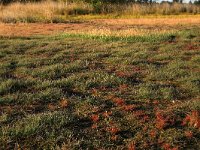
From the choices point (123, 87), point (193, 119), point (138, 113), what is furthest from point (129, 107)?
point (123, 87)

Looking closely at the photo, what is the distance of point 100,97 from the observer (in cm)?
809

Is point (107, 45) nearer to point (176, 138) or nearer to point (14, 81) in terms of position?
point (14, 81)

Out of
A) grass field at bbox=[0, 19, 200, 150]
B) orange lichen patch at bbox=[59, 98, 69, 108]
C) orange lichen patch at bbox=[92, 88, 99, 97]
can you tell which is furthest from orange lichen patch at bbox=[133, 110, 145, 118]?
orange lichen patch at bbox=[59, 98, 69, 108]

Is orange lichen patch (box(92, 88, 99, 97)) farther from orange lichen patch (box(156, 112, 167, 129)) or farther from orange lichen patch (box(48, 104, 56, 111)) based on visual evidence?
orange lichen patch (box(156, 112, 167, 129))

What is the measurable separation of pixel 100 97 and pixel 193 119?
2.16 m

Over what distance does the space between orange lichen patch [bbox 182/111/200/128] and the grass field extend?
0.02m

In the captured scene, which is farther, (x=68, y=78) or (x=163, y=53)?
(x=163, y=53)

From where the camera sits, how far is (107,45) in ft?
47.8

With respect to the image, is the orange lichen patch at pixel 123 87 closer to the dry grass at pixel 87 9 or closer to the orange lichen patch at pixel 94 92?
the orange lichen patch at pixel 94 92

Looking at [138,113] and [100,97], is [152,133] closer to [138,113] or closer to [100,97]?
[138,113]

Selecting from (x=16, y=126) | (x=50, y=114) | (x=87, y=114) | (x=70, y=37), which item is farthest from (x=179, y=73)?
(x=70, y=37)

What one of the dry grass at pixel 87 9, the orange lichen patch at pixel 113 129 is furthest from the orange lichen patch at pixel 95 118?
the dry grass at pixel 87 9

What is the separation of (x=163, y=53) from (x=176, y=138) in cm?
710

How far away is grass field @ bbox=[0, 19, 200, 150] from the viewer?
20.2 ft
